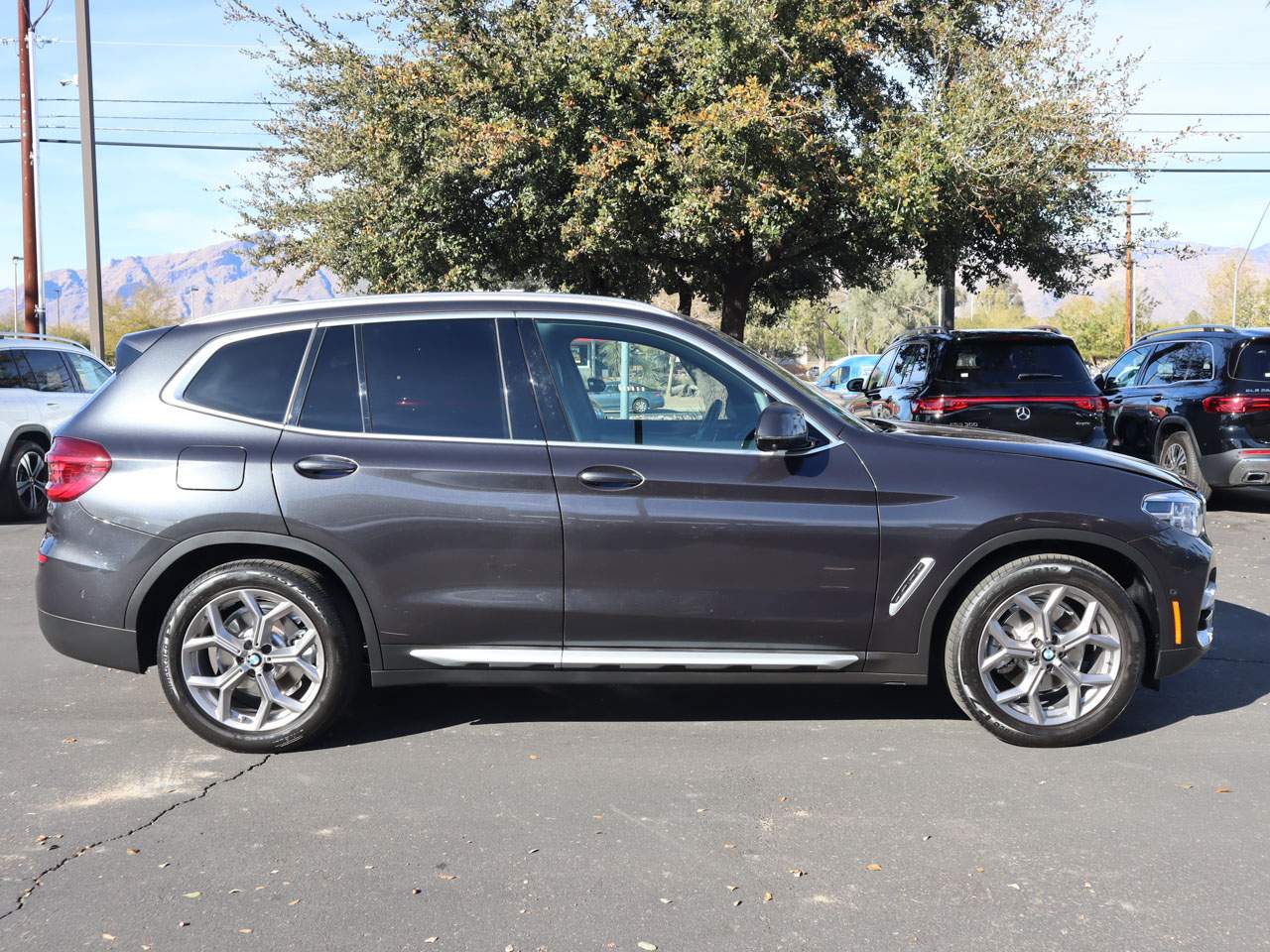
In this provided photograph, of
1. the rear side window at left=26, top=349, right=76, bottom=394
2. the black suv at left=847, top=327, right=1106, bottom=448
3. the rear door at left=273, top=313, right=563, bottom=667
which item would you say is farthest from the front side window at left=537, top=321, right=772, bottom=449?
the rear side window at left=26, top=349, right=76, bottom=394

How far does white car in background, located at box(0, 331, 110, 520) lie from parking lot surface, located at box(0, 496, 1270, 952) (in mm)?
6430

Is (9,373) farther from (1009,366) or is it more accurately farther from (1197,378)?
(1197,378)

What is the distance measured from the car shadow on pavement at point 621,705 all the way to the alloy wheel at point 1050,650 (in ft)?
1.66

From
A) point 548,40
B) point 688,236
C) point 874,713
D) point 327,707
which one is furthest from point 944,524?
point 548,40

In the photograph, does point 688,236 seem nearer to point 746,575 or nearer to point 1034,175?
point 1034,175

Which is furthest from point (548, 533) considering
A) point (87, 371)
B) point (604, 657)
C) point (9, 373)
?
point (87, 371)

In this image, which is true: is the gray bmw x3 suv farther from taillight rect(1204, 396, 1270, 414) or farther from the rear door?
taillight rect(1204, 396, 1270, 414)

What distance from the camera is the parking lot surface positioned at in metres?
3.29

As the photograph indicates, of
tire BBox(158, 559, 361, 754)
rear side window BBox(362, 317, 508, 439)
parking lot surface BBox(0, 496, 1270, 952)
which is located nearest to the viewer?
parking lot surface BBox(0, 496, 1270, 952)

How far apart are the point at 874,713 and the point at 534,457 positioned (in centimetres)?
197

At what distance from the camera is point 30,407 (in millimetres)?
11359

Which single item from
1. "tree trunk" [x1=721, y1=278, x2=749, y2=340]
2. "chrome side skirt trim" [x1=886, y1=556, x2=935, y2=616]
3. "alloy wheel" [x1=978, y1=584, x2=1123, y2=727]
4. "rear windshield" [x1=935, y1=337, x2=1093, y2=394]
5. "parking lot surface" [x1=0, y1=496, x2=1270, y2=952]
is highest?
"tree trunk" [x1=721, y1=278, x2=749, y2=340]

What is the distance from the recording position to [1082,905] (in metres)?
3.39

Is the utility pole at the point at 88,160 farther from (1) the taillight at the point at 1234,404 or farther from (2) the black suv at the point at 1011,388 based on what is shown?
(1) the taillight at the point at 1234,404
